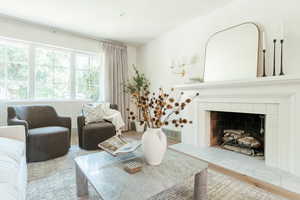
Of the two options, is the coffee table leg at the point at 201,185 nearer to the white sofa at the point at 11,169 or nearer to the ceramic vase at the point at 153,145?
the ceramic vase at the point at 153,145

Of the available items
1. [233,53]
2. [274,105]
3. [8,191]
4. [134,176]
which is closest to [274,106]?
[274,105]

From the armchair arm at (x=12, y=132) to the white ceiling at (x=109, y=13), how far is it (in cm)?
186

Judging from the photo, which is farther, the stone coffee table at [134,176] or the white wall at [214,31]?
the white wall at [214,31]

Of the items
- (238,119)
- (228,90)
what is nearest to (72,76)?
(228,90)

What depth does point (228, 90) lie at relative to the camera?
2100 mm

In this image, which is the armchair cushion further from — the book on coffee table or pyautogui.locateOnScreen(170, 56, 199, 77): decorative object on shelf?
pyautogui.locateOnScreen(170, 56, 199, 77): decorative object on shelf

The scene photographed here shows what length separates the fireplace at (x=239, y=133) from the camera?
6.97ft

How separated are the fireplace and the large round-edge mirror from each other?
0.66 m

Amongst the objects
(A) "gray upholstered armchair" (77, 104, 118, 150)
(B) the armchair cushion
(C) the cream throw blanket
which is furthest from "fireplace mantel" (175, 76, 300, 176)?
(B) the armchair cushion

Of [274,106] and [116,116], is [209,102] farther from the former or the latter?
[116,116]

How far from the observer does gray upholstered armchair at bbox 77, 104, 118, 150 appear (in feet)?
Result: 7.79

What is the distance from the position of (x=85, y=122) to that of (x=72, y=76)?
1.46 m

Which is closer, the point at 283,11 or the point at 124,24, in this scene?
the point at 283,11

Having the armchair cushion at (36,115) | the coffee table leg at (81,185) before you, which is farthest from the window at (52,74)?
the coffee table leg at (81,185)
